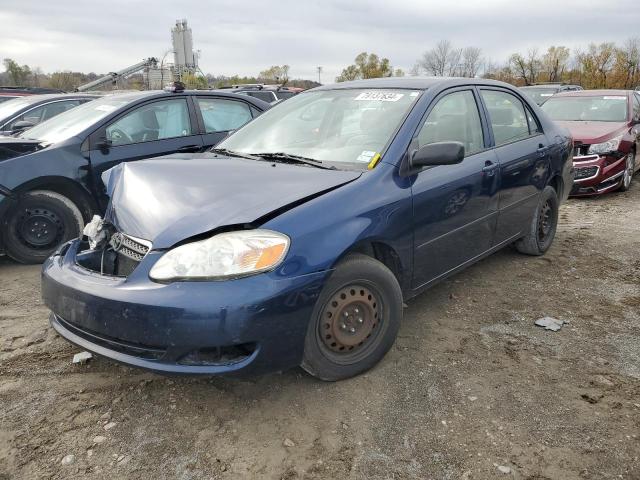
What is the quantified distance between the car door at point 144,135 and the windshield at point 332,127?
5.81ft

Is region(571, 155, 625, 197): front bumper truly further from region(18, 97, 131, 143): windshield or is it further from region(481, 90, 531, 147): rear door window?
A: region(18, 97, 131, 143): windshield

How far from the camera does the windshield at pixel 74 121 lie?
502 cm

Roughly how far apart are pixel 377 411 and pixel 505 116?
2778 mm

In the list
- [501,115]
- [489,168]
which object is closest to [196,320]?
[489,168]

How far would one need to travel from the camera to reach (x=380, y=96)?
3.46m

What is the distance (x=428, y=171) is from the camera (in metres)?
3.15

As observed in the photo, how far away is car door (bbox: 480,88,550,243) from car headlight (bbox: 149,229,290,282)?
2.21 m

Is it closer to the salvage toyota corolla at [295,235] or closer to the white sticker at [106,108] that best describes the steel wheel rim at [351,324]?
the salvage toyota corolla at [295,235]

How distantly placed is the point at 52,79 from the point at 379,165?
54087 mm

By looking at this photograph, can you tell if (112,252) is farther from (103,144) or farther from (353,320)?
(103,144)

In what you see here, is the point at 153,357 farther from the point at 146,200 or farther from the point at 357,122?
the point at 357,122

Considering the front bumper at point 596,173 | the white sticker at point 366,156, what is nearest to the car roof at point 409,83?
the white sticker at point 366,156

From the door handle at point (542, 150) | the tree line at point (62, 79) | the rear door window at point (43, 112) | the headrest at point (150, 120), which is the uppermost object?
the tree line at point (62, 79)

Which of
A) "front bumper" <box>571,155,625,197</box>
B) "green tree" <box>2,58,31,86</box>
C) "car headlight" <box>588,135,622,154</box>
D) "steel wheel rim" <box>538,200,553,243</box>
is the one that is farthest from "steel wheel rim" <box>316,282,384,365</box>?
"green tree" <box>2,58,31,86</box>
